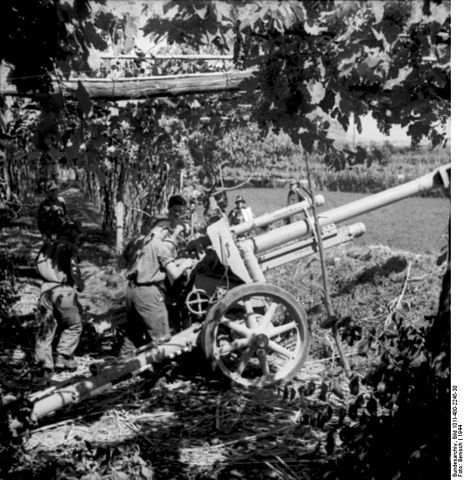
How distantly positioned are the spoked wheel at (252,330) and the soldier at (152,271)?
41cm

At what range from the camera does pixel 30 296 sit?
8.16 m

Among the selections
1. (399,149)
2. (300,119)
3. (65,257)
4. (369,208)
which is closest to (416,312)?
(369,208)

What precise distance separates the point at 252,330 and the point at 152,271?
0.91m

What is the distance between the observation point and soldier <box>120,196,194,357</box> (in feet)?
16.7

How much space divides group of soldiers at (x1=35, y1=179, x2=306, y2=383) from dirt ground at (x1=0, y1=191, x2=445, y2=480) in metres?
0.28

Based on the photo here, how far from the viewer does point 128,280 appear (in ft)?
17.9

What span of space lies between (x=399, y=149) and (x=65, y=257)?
2186 centimetres

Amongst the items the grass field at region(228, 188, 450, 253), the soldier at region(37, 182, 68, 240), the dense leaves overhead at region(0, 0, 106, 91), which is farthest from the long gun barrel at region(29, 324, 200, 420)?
the grass field at region(228, 188, 450, 253)

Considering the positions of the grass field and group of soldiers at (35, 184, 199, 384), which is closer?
group of soldiers at (35, 184, 199, 384)

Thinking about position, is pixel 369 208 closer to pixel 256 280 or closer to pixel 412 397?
pixel 256 280

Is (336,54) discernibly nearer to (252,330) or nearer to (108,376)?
(108,376)

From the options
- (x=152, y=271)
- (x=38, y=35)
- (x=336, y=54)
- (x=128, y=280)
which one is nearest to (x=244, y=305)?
(x=152, y=271)

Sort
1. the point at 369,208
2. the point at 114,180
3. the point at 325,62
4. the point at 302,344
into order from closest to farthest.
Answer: the point at 325,62, the point at 302,344, the point at 369,208, the point at 114,180

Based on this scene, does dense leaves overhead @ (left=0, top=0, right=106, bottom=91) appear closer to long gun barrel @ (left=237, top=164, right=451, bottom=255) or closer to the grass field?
long gun barrel @ (left=237, top=164, right=451, bottom=255)
